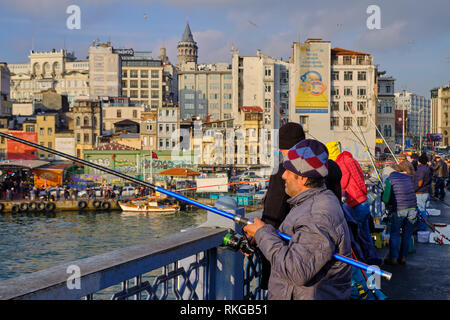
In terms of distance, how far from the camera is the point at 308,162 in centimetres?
303

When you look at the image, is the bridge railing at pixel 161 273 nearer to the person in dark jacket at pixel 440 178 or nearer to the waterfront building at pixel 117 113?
the person in dark jacket at pixel 440 178

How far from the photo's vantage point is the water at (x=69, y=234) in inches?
1349

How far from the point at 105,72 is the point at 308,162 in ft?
339

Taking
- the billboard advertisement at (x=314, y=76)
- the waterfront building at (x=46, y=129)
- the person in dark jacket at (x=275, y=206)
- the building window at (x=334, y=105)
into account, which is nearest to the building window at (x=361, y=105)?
the building window at (x=334, y=105)

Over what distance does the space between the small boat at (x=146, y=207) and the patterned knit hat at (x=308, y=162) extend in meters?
52.3

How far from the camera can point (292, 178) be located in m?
3.06

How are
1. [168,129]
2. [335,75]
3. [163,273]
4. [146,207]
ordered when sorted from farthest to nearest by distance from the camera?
1. [335,75]
2. [168,129]
3. [146,207]
4. [163,273]

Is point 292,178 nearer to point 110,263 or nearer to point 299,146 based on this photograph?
point 299,146

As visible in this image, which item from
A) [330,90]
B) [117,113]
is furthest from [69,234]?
[330,90]

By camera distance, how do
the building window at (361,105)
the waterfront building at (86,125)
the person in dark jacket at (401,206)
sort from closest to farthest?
the person in dark jacket at (401,206)
the waterfront building at (86,125)
the building window at (361,105)

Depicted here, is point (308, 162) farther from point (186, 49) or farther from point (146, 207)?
point (186, 49)

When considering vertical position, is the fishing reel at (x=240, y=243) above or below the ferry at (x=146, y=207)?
above

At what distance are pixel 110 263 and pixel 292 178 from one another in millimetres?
1126
